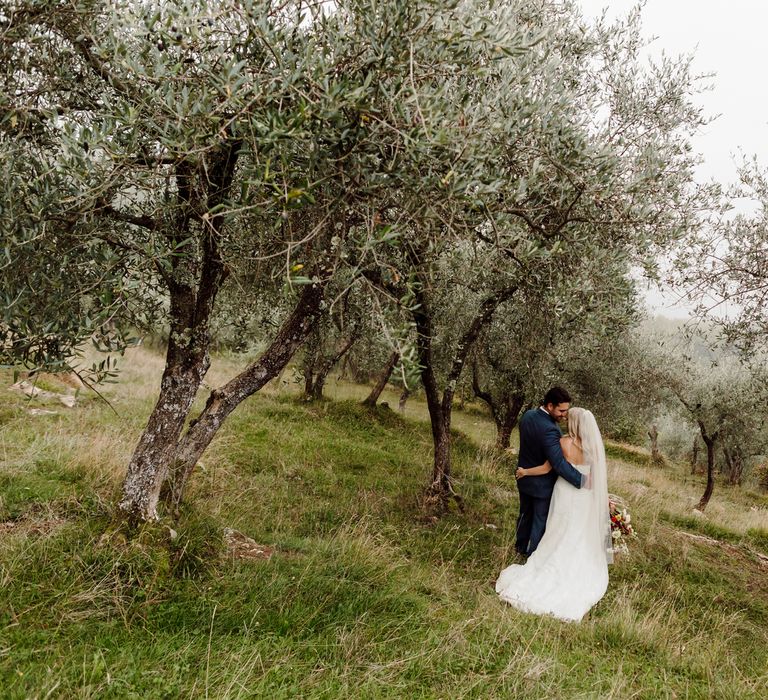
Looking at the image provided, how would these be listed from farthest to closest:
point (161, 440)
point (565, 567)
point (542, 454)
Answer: point (542, 454) < point (565, 567) < point (161, 440)

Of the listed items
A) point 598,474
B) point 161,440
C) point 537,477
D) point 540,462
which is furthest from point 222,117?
point 598,474

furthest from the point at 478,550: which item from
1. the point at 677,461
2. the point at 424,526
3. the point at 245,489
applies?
the point at 677,461

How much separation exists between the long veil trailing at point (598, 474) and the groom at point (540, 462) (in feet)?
1.14

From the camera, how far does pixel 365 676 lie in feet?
14.4

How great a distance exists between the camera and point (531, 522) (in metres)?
8.94

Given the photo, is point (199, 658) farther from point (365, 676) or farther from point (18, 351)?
point (18, 351)

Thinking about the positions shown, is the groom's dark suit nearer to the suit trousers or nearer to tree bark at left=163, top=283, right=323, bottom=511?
the suit trousers

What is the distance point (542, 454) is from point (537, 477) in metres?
0.42

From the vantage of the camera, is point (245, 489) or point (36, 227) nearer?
point (36, 227)

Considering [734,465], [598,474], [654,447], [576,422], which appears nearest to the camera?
[598,474]

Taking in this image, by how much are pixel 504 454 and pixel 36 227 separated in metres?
16.3

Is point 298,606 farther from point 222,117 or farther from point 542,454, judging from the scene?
point 542,454

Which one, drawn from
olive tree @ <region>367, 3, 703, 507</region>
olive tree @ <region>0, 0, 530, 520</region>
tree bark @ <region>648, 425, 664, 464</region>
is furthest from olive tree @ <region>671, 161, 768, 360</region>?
tree bark @ <region>648, 425, 664, 464</region>

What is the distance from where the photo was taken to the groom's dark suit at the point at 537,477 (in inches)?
322
